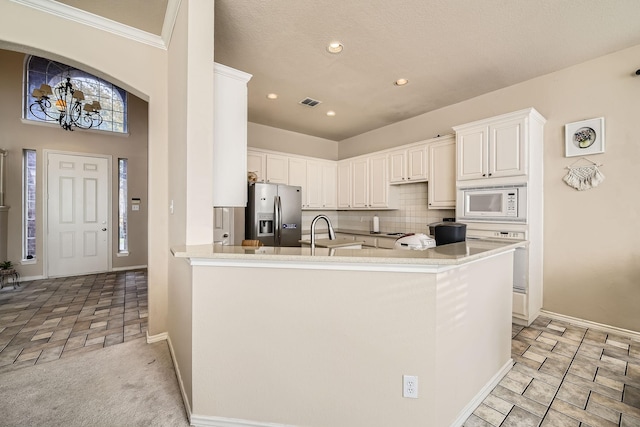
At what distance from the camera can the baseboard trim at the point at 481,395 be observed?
159 cm

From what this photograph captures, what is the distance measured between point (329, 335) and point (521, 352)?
6.83ft

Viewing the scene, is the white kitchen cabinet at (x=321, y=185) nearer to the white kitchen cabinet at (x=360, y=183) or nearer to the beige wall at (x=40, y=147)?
the white kitchen cabinet at (x=360, y=183)

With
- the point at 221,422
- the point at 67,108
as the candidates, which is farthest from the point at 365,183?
the point at 67,108

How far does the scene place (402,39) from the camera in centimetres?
250

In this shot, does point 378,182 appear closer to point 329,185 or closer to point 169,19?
point 329,185

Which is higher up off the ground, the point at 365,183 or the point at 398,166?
the point at 398,166

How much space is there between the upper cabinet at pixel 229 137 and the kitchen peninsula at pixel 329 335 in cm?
76

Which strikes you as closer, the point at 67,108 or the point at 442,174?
the point at 442,174

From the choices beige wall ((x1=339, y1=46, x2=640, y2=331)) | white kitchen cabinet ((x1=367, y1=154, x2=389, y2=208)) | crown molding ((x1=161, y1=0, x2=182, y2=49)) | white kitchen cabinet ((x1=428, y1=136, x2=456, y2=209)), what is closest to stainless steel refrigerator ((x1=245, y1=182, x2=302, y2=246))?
white kitchen cabinet ((x1=367, y1=154, x2=389, y2=208))

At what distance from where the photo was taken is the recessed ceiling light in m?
2.57

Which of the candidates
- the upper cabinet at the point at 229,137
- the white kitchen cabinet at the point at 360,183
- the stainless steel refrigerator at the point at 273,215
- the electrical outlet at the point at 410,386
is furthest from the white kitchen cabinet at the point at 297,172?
the electrical outlet at the point at 410,386

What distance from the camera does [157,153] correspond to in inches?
103

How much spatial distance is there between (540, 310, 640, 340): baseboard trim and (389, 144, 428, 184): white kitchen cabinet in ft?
7.31

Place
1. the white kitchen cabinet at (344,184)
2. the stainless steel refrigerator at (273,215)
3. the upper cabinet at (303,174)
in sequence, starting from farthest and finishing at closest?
the white kitchen cabinet at (344,184)
the upper cabinet at (303,174)
the stainless steel refrigerator at (273,215)
